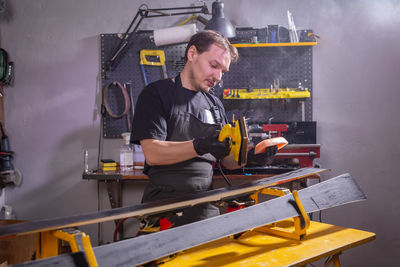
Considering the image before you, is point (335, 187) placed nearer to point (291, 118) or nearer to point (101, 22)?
point (291, 118)

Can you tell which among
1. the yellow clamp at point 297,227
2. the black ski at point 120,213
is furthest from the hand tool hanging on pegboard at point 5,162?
the yellow clamp at point 297,227

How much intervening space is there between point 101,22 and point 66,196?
1.64 meters

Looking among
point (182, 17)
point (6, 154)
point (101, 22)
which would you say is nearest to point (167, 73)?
point (182, 17)

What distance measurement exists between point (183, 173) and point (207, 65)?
0.53m

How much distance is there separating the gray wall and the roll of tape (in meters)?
0.26

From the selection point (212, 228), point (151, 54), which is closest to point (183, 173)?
point (212, 228)

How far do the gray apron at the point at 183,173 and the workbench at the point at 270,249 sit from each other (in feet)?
0.80

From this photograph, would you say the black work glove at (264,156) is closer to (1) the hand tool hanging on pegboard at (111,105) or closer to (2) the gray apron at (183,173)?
(2) the gray apron at (183,173)

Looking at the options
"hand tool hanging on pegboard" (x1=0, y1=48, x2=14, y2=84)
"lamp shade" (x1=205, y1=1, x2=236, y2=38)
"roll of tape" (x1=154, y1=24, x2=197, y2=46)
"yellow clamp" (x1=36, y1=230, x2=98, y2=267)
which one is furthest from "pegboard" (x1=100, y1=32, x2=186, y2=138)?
"yellow clamp" (x1=36, y1=230, x2=98, y2=267)

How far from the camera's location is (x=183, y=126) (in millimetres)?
1589

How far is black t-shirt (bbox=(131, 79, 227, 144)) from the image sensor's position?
4.76 ft

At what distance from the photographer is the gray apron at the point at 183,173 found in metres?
1.49

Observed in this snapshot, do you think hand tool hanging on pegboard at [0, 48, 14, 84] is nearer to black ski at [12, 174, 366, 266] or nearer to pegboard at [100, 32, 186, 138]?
pegboard at [100, 32, 186, 138]

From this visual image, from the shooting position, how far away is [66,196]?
3.07 meters
